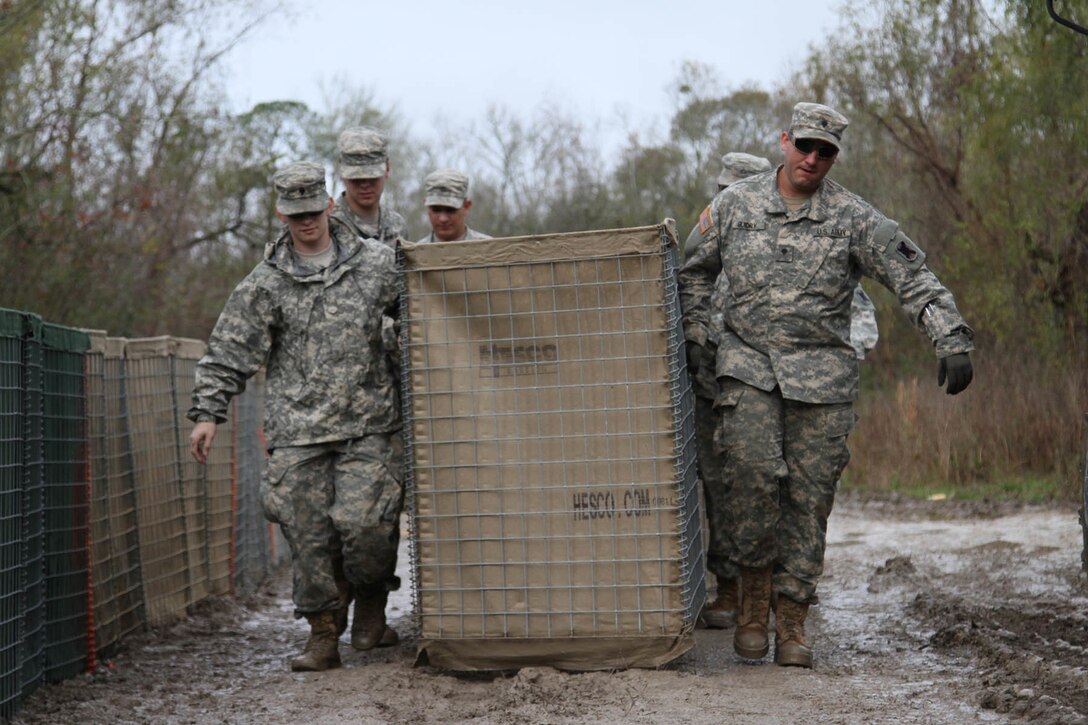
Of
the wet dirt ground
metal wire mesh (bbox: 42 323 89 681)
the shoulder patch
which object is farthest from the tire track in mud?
metal wire mesh (bbox: 42 323 89 681)

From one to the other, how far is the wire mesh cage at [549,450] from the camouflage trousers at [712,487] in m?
1.16

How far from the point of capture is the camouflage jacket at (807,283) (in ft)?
20.4

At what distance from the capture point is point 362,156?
8.10 metres

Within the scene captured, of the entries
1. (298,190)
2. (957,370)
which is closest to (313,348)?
(298,190)

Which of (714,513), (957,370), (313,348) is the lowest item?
(714,513)

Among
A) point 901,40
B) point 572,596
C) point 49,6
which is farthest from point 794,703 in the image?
point 901,40

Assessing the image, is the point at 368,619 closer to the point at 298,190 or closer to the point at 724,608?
the point at 724,608

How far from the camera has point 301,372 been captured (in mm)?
6848

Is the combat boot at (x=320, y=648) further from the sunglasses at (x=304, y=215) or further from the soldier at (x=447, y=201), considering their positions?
the soldier at (x=447, y=201)

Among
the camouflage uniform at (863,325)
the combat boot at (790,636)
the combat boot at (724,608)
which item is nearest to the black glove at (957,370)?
the combat boot at (790,636)

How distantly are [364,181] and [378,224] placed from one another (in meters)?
0.26

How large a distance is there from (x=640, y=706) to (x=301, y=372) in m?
2.35

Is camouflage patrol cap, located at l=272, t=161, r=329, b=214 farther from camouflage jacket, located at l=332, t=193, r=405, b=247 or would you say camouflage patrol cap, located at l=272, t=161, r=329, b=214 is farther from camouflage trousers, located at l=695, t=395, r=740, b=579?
camouflage trousers, located at l=695, t=395, r=740, b=579

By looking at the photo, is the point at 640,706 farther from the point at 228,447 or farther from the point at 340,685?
the point at 228,447
